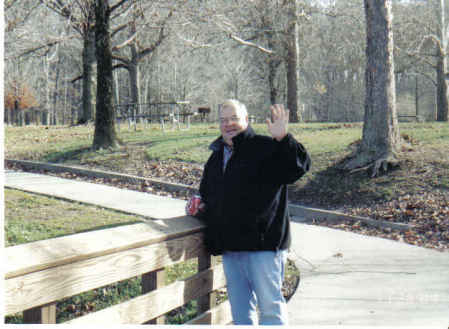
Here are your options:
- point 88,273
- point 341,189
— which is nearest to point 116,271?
point 88,273

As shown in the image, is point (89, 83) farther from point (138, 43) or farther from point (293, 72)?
point (293, 72)

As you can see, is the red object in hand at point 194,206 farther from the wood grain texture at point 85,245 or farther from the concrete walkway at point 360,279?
the concrete walkway at point 360,279

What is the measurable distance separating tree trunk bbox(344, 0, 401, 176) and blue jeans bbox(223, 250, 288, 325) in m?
7.33

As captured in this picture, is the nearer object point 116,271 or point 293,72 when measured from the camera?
point 116,271

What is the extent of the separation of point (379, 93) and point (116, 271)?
346 inches

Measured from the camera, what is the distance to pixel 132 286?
540 centimetres

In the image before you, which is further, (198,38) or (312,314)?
(198,38)

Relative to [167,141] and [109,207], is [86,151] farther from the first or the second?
[109,207]

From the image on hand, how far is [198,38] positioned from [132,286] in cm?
2076

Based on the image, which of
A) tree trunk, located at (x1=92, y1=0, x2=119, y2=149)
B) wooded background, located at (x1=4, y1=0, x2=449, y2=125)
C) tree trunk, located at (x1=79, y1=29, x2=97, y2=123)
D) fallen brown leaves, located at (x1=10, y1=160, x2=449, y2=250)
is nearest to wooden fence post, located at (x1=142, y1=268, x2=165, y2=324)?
fallen brown leaves, located at (x1=10, y1=160, x2=449, y2=250)

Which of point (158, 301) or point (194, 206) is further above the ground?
point (194, 206)

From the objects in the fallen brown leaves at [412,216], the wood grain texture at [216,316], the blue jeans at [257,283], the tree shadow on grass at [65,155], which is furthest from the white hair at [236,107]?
the tree shadow on grass at [65,155]

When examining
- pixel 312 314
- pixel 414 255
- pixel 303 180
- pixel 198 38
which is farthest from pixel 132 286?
pixel 198 38

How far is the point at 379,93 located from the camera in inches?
415
